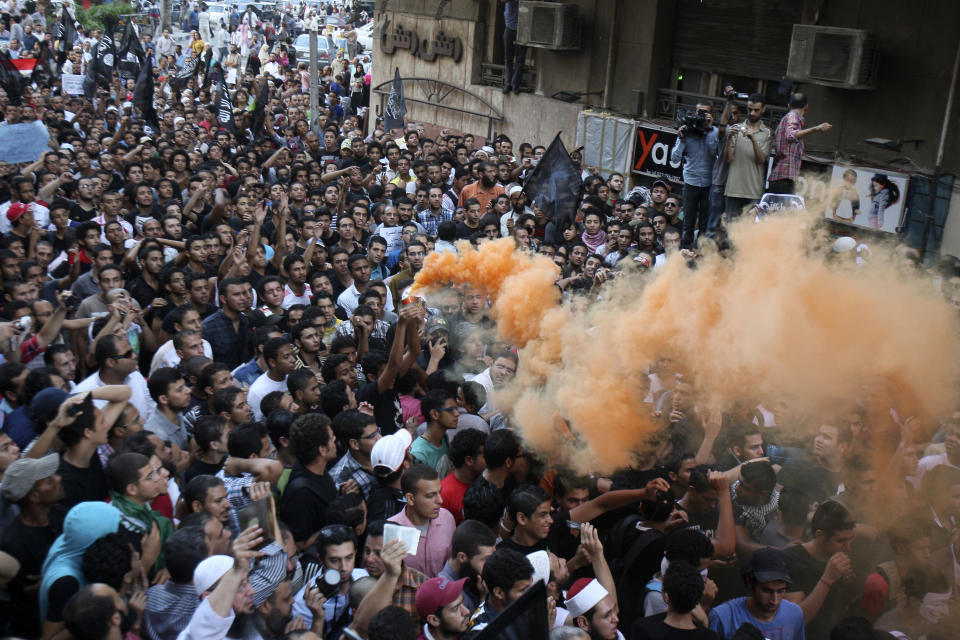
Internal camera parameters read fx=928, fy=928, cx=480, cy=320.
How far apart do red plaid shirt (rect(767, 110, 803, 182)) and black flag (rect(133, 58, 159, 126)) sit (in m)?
10.4

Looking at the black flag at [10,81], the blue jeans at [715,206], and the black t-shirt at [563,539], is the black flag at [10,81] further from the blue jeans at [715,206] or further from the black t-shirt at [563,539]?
the black t-shirt at [563,539]

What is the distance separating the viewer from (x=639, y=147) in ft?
44.1

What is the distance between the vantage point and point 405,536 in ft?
12.7

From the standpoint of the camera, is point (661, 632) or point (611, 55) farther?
point (611, 55)

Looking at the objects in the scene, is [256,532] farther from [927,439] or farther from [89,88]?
[89,88]

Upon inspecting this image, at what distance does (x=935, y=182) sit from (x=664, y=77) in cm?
503

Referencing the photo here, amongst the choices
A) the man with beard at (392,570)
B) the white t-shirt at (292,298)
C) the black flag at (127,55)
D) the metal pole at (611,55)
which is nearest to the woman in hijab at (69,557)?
the man with beard at (392,570)

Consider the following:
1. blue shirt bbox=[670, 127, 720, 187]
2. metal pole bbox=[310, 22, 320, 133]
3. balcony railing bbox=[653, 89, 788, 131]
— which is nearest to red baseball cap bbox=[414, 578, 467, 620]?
blue shirt bbox=[670, 127, 720, 187]

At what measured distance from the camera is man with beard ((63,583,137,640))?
3465mm

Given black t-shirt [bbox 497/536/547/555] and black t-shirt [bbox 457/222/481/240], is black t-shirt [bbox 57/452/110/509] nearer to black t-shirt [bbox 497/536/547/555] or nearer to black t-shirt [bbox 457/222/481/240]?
black t-shirt [bbox 497/536/547/555]

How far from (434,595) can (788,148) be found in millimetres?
6319

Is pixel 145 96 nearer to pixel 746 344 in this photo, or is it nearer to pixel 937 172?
pixel 937 172

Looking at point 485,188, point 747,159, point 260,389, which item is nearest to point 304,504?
point 260,389

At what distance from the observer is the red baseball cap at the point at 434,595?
375 cm
